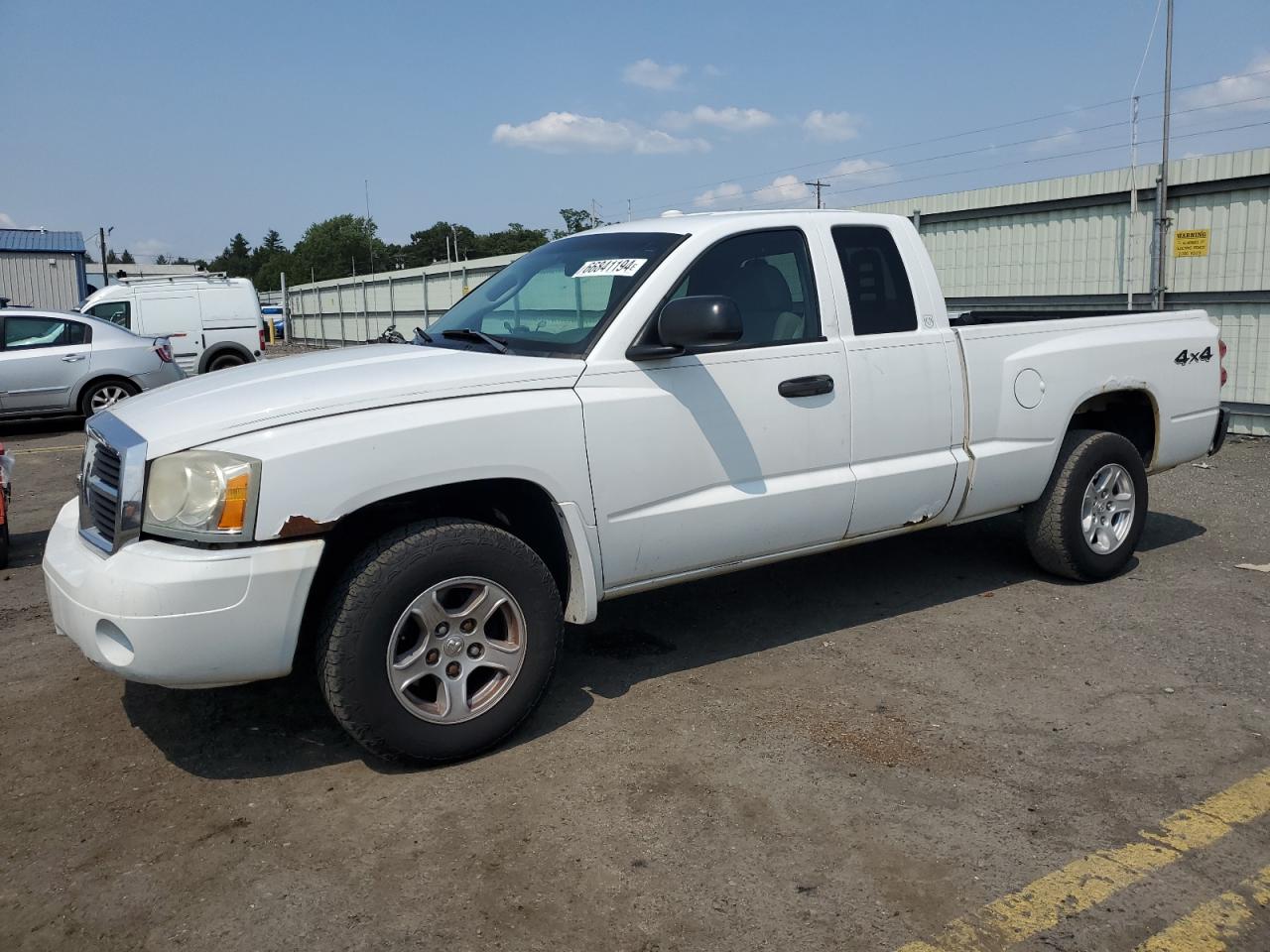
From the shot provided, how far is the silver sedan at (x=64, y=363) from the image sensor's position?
1359 cm

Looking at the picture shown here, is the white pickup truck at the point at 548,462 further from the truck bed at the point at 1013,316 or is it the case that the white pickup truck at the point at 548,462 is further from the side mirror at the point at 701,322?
the truck bed at the point at 1013,316

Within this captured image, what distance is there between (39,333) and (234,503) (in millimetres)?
12508

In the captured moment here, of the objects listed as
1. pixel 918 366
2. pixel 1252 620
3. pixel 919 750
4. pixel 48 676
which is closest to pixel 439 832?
pixel 919 750

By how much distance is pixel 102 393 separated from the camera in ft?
46.0

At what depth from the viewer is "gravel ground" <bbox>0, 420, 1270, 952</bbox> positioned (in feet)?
9.30

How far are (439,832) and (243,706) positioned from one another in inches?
54.9

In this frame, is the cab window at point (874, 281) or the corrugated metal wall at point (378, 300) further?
the corrugated metal wall at point (378, 300)

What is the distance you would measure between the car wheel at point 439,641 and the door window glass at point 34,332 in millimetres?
12369

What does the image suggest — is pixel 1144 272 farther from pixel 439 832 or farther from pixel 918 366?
pixel 439 832

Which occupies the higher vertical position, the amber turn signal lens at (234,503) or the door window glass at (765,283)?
the door window glass at (765,283)

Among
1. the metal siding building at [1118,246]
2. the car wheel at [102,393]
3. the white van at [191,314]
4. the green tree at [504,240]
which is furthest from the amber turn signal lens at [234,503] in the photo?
the green tree at [504,240]

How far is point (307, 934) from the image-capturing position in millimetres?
2762

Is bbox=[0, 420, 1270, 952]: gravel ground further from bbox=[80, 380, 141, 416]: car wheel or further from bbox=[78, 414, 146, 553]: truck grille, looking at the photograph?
bbox=[80, 380, 141, 416]: car wheel

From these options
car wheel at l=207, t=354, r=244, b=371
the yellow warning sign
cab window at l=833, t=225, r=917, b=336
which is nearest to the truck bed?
cab window at l=833, t=225, r=917, b=336
